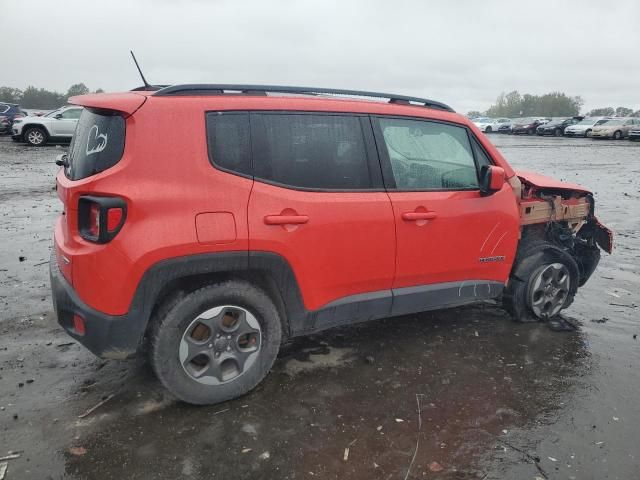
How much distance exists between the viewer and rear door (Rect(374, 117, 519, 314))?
3.62 m

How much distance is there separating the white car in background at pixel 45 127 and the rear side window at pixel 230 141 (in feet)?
65.5

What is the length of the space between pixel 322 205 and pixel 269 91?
804mm

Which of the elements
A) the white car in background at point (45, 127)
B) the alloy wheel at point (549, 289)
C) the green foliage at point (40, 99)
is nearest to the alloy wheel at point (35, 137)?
the white car in background at point (45, 127)

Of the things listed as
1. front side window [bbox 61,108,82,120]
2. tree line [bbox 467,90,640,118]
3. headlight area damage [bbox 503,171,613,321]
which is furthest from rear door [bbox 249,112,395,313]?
tree line [bbox 467,90,640,118]

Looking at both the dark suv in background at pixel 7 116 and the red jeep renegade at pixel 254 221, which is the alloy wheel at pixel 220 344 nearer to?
the red jeep renegade at pixel 254 221

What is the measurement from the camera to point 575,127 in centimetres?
4028

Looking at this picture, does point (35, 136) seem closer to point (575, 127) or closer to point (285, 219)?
point (285, 219)

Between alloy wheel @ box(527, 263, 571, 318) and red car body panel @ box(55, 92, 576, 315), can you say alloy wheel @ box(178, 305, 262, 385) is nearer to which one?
red car body panel @ box(55, 92, 576, 315)

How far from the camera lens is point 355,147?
11.5 feet

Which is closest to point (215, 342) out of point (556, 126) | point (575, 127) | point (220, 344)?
point (220, 344)

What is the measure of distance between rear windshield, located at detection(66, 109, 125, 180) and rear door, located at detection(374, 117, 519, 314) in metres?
1.69

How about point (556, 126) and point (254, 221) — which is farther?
point (556, 126)

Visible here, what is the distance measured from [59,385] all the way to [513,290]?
3551mm

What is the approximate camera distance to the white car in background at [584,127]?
38781mm
